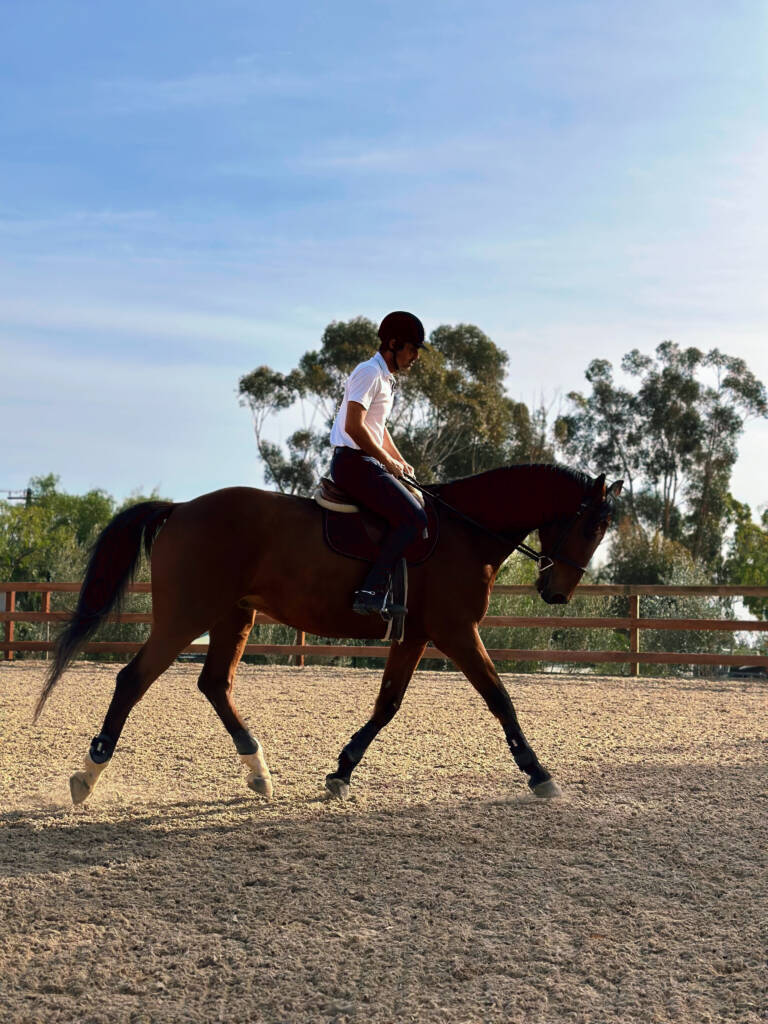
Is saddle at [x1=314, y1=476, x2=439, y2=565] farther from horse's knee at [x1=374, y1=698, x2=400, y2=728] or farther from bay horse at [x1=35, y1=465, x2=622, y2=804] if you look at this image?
horse's knee at [x1=374, y1=698, x2=400, y2=728]

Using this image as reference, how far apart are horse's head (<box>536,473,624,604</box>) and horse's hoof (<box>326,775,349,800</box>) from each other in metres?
1.64

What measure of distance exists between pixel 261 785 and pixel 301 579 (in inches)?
48.8

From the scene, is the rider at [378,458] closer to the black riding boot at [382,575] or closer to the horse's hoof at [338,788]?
the black riding boot at [382,575]

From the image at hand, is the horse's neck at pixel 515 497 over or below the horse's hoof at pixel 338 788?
over

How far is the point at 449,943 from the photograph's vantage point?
3.44 m

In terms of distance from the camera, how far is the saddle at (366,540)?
546cm

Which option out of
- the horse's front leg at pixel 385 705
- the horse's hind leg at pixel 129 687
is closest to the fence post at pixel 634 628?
the horse's front leg at pixel 385 705

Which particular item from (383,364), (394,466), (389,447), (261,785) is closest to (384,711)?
(261,785)

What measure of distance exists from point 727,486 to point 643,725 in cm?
3591

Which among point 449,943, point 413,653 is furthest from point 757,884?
point 413,653

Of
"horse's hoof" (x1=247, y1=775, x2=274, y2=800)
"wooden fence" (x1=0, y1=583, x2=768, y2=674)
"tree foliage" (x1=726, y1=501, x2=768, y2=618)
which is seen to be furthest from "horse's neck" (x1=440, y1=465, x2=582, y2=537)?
"tree foliage" (x1=726, y1=501, x2=768, y2=618)

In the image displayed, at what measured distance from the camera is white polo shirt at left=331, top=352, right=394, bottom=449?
5.46 meters

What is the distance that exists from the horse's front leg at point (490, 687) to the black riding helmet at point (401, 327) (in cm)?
174

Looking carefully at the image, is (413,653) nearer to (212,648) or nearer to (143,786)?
(212,648)
